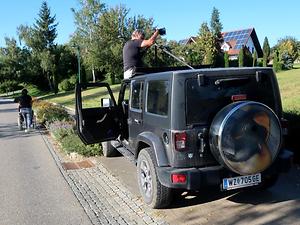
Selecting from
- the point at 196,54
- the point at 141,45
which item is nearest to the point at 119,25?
the point at 196,54

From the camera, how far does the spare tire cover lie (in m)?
4.88

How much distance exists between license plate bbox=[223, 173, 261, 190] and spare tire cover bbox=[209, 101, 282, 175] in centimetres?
19

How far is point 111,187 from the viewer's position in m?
7.03

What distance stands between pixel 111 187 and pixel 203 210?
6.53 feet

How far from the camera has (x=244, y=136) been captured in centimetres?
493

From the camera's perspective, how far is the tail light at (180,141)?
16.4 feet

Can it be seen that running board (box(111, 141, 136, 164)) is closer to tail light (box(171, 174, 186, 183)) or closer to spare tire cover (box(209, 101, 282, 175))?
tail light (box(171, 174, 186, 183))

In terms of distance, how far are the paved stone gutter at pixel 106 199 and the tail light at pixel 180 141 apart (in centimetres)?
102

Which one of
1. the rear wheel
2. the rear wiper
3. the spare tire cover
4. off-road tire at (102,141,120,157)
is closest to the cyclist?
off-road tire at (102,141,120,157)

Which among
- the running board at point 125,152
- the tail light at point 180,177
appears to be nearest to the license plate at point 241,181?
the tail light at point 180,177

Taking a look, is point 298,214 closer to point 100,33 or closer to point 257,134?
point 257,134

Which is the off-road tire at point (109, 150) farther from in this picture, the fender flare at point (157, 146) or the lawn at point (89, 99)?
the lawn at point (89, 99)

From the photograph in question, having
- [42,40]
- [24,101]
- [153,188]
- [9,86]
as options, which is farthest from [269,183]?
[9,86]

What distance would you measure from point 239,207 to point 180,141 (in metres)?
1.43
